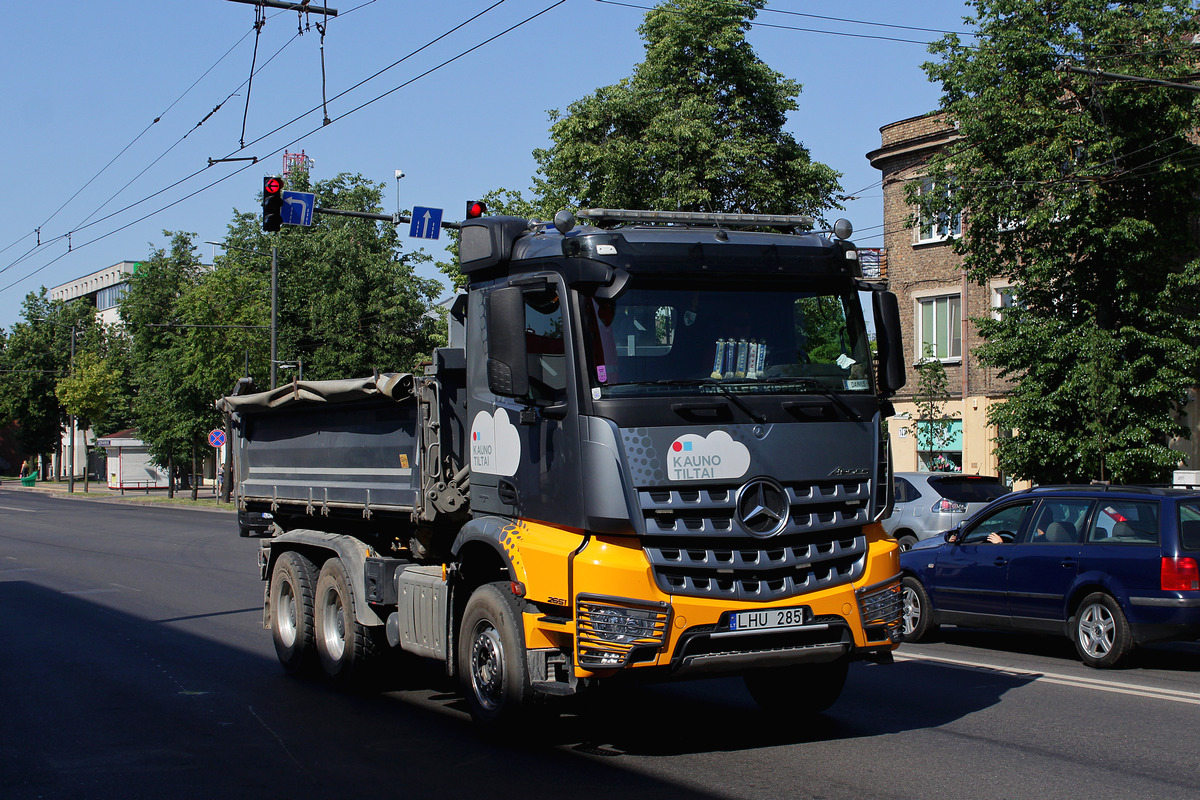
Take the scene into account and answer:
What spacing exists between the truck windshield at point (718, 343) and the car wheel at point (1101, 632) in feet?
14.0

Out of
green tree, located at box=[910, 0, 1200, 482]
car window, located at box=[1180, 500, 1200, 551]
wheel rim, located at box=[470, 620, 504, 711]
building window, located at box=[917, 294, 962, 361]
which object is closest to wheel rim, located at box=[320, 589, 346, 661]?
wheel rim, located at box=[470, 620, 504, 711]

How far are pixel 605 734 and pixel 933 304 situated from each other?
90.6ft

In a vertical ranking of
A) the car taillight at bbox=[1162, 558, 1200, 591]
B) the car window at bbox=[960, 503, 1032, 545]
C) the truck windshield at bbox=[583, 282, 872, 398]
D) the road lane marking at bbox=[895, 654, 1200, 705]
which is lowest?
the road lane marking at bbox=[895, 654, 1200, 705]

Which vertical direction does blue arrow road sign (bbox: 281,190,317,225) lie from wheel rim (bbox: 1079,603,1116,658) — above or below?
above

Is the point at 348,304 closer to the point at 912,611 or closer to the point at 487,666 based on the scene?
the point at 912,611

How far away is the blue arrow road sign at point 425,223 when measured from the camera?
21.1 meters

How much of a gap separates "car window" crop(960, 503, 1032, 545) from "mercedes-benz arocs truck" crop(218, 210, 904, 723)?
13.6ft

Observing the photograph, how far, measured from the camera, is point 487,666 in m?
6.99

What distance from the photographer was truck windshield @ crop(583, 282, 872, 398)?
21.2ft

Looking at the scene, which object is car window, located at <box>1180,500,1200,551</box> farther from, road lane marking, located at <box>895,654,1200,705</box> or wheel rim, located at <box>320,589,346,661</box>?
wheel rim, located at <box>320,589,346,661</box>

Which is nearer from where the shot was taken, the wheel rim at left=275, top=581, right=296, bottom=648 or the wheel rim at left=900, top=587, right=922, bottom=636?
the wheel rim at left=275, top=581, right=296, bottom=648

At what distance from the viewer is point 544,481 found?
6.65 m

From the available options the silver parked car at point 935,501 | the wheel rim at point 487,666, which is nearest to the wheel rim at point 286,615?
the wheel rim at point 487,666

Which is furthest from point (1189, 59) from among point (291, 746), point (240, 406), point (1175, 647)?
point (291, 746)
